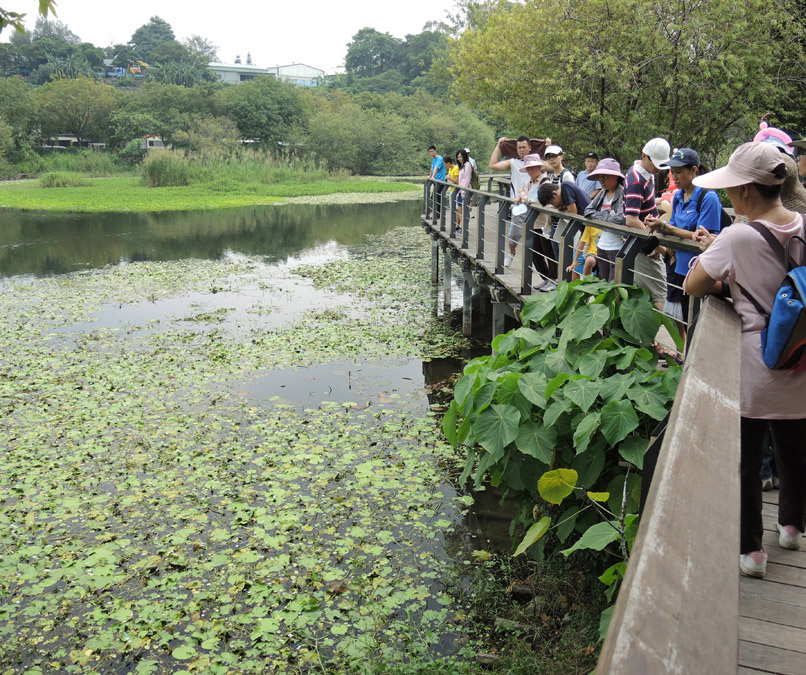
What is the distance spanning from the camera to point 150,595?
468 cm

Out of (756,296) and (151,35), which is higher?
(151,35)

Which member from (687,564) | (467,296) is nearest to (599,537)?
(687,564)

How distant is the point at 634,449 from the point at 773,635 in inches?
52.0

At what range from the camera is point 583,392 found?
362 cm

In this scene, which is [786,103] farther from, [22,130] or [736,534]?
[22,130]

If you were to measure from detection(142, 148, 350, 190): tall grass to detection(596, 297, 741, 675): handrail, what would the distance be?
41086 mm

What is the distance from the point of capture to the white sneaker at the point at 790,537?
2.79m

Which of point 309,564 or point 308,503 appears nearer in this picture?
point 309,564

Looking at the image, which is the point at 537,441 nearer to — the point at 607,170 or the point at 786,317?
the point at 786,317

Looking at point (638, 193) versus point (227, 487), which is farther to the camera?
point (227, 487)

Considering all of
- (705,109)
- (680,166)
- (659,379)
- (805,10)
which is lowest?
(659,379)

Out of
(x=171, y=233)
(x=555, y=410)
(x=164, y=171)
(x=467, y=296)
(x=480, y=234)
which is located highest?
(x=164, y=171)

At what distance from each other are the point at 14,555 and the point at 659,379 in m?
4.42

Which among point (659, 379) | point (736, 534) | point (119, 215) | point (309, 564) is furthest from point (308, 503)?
point (119, 215)
